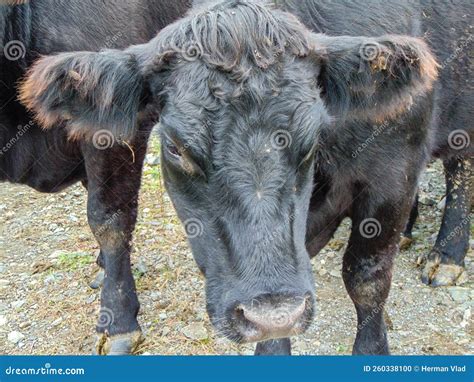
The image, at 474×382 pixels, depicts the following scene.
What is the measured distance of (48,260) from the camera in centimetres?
588

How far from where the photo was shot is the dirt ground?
4.79m

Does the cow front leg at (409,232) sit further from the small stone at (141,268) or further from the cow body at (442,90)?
the small stone at (141,268)

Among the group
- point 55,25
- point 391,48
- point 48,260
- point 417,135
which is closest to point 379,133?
point 417,135

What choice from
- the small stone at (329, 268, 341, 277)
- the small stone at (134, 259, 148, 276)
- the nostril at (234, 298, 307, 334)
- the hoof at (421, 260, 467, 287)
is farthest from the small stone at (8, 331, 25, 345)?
the hoof at (421, 260, 467, 287)

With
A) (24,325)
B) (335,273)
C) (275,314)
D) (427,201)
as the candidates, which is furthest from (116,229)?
(427,201)

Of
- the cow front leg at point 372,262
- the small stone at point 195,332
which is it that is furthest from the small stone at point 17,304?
the cow front leg at point 372,262

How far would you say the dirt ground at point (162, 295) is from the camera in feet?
15.7

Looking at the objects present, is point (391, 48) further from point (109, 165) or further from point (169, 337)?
point (169, 337)

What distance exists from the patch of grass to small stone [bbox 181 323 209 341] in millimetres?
1269

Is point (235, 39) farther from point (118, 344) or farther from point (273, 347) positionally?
point (118, 344)

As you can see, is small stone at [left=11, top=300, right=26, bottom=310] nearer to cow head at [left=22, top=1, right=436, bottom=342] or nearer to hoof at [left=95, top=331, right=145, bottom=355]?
hoof at [left=95, top=331, right=145, bottom=355]

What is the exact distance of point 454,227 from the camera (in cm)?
555

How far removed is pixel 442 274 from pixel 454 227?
0.43 m
